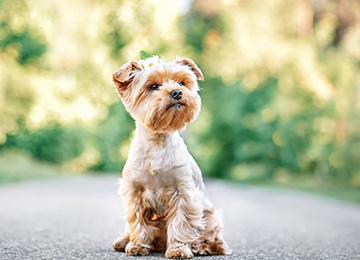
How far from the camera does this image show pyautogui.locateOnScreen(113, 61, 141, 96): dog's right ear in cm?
481

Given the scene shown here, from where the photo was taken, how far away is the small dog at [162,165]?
15.4 ft

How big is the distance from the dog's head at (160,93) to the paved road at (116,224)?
1.21 m

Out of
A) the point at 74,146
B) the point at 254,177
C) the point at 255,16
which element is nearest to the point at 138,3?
the point at 255,16

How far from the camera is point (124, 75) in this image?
4812mm

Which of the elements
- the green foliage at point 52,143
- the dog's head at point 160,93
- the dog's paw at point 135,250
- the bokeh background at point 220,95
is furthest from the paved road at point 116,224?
the green foliage at point 52,143

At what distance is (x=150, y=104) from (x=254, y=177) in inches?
724

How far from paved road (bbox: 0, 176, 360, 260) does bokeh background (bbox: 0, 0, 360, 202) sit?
3796 mm

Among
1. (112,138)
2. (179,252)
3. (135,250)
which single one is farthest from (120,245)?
(112,138)

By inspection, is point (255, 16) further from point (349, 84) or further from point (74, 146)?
point (74, 146)

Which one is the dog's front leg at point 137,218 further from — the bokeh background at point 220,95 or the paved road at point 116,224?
the bokeh background at point 220,95

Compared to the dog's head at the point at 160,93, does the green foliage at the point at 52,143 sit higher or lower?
→ lower

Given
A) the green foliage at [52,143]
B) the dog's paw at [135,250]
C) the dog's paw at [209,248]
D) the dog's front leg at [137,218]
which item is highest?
the dog's front leg at [137,218]

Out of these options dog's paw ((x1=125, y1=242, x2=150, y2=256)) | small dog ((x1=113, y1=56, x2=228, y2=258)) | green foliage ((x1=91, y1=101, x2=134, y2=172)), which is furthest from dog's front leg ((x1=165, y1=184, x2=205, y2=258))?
green foliage ((x1=91, y1=101, x2=134, y2=172))

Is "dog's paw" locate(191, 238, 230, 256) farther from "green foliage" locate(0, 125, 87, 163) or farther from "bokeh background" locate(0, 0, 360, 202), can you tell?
"green foliage" locate(0, 125, 87, 163)
